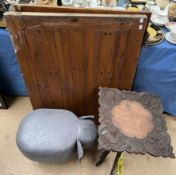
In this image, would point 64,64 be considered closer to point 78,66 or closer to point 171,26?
point 78,66

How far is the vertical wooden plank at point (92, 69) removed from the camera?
1036 millimetres

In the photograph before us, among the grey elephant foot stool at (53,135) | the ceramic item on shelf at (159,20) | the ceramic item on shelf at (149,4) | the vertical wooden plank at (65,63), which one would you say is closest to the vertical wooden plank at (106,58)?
the vertical wooden plank at (65,63)

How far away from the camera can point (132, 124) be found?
1095 mm

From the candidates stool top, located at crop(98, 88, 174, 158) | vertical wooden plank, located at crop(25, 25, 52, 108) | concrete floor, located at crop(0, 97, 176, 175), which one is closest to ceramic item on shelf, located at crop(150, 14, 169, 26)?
stool top, located at crop(98, 88, 174, 158)

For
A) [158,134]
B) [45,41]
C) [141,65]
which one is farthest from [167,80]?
[45,41]

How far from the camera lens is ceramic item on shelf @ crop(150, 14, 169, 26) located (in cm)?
142

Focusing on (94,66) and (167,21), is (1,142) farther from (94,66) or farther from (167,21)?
(167,21)

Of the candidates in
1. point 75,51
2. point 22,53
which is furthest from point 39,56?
point 75,51

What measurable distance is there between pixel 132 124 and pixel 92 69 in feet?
1.30

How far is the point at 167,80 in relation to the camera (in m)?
1.45

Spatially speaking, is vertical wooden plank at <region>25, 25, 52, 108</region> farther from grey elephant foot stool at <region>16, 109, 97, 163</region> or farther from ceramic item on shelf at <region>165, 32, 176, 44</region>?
ceramic item on shelf at <region>165, 32, 176, 44</region>

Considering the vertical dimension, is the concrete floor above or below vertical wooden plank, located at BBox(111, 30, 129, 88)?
below

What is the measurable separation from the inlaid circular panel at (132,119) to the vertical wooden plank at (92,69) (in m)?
0.24

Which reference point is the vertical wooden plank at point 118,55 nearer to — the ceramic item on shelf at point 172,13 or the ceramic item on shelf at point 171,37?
the ceramic item on shelf at point 171,37
